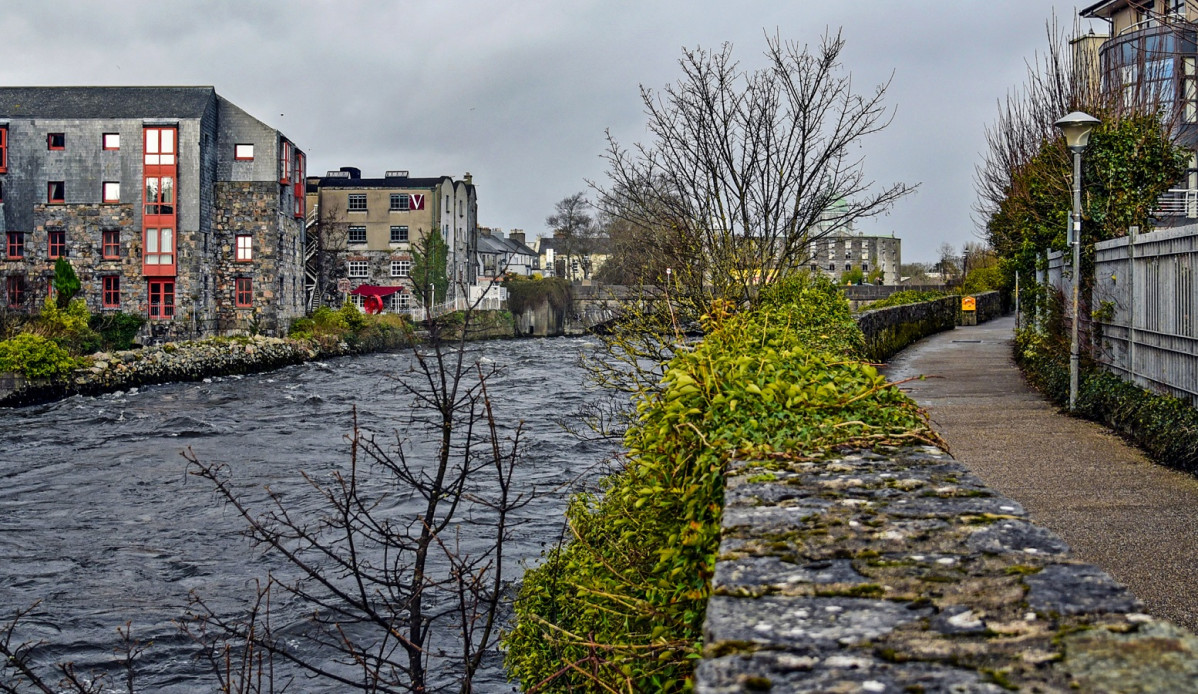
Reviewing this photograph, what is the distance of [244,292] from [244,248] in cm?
195

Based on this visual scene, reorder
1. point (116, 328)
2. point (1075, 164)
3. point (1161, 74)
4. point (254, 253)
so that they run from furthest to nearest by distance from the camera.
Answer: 1. point (254, 253)
2. point (116, 328)
3. point (1161, 74)
4. point (1075, 164)

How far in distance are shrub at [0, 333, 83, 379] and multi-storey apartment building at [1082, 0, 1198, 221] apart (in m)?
24.3

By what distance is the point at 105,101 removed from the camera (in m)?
42.0

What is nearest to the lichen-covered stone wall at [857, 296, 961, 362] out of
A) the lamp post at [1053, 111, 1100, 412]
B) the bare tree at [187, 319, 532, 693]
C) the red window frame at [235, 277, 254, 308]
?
the lamp post at [1053, 111, 1100, 412]

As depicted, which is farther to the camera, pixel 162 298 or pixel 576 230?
pixel 576 230

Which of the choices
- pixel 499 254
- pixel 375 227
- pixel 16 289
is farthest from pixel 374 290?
pixel 499 254

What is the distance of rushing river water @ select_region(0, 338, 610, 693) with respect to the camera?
9.11 meters

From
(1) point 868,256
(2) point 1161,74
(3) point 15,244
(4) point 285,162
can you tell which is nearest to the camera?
(2) point 1161,74

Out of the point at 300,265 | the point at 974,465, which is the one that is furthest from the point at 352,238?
the point at 974,465

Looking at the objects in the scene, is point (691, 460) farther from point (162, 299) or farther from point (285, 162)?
point (285, 162)

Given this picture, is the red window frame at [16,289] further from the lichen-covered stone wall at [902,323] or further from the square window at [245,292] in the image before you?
the lichen-covered stone wall at [902,323]

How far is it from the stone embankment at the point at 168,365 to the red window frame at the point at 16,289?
40.0 feet

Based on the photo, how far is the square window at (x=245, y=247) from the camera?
42.8 meters

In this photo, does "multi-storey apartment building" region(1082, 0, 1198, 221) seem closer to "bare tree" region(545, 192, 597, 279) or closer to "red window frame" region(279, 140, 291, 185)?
"red window frame" region(279, 140, 291, 185)
